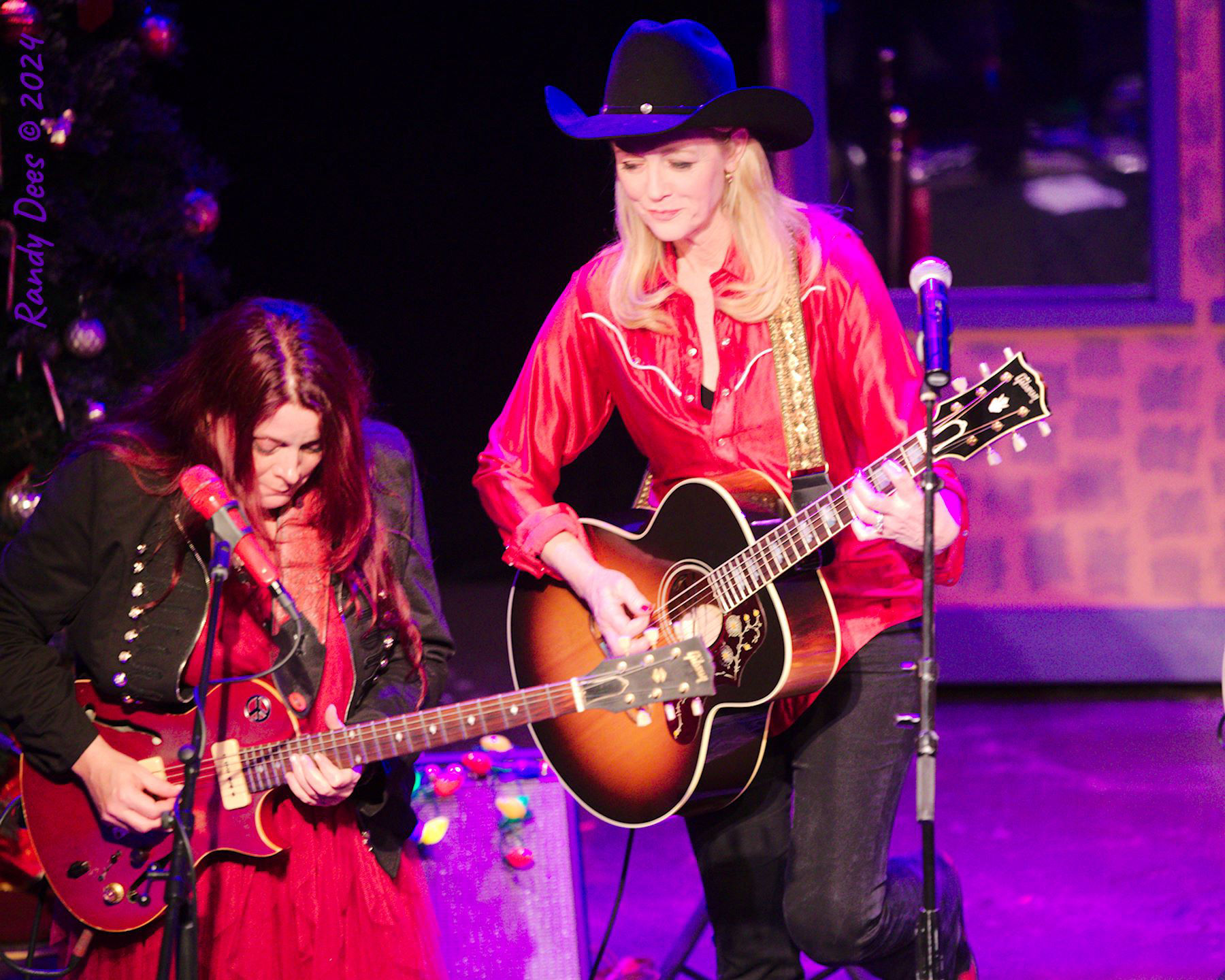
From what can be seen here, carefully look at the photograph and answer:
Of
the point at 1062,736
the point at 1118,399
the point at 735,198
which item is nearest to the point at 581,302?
the point at 735,198

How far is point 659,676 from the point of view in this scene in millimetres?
2541

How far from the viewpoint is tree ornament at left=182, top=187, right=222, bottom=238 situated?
451cm

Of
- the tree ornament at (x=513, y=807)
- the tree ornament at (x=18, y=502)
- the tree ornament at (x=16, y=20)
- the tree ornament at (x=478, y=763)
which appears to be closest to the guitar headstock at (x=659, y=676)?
the tree ornament at (x=513, y=807)

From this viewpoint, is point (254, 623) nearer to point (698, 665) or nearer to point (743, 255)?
point (698, 665)

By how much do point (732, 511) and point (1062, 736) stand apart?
3512mm

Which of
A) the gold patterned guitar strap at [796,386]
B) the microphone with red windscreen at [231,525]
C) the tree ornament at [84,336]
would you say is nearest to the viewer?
the microphone with red windscreen at [231,525]

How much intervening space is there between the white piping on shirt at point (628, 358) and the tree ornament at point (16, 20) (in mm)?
2106

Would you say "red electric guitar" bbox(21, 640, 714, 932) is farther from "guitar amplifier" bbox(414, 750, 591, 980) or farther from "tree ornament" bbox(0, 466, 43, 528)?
"tree ornament" bbox(0, 466, 43, 528)

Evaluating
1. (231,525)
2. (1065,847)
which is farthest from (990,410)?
(1065,847)

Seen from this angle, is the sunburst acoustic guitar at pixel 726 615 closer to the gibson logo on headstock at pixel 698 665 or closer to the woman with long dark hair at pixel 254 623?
the gibson logo on headstock at pixel 698 665

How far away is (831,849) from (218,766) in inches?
48.2

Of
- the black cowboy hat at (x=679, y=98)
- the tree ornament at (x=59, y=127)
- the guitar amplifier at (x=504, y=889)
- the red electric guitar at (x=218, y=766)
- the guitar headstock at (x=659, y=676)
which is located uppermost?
the tree ornament at (x=59, y=127)

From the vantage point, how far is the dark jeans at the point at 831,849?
2.79 meters

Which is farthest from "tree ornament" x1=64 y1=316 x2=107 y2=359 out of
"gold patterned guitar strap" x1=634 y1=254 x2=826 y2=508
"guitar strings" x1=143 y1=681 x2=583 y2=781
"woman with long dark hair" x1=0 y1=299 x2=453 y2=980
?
"gold patterned guitar strap" x1=634 y1=254 x2=826 y2=508
